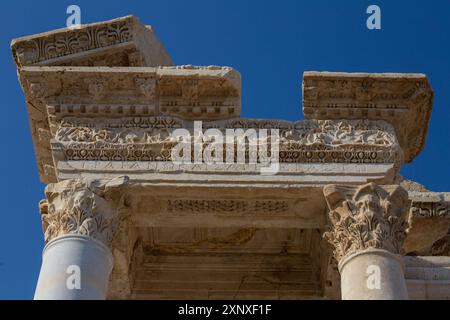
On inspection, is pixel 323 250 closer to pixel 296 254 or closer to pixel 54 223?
pixel 296 254

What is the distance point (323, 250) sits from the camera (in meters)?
12.6

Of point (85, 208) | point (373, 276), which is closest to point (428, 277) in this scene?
point (373, 276)

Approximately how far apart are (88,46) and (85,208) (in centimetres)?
290

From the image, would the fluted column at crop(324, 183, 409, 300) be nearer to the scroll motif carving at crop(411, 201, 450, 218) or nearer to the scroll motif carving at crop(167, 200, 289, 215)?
the scroll motif carving at crop(167, 200, 289, 215)

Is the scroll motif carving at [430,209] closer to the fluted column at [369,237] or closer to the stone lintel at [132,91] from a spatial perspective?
the fluted column at [369,237]

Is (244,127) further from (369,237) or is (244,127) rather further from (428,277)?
(428,277)

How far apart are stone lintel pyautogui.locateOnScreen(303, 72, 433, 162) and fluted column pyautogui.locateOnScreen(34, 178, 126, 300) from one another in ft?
9.59

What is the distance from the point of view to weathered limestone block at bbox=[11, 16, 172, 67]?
12.6 m

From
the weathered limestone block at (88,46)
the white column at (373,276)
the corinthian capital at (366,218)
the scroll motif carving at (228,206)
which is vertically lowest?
the white column at (373,276)

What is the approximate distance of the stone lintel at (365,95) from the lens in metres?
12.2

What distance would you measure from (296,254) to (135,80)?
3.57m

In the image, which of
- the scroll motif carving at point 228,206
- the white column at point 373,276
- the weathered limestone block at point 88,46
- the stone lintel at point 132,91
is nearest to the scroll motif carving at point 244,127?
the stone lintel at point 132,91
